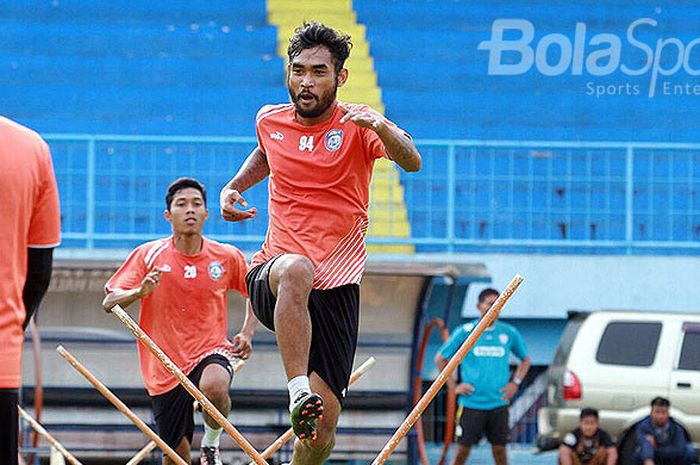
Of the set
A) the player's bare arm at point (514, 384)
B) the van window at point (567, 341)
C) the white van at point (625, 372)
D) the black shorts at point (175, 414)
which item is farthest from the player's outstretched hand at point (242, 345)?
the van window at point (567, 341)

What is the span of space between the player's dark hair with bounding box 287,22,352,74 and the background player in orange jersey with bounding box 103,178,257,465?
2933mm

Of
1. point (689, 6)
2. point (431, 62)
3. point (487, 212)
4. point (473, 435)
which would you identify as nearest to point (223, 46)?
point (431, 62)

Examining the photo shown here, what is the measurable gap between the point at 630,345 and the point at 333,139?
939cm

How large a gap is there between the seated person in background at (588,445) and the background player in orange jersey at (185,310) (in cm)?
569

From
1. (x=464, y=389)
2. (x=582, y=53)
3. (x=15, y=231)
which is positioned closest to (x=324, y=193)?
(x=15, y=231)

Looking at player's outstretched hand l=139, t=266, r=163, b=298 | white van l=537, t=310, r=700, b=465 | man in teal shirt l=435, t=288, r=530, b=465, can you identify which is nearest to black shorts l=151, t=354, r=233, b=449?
player's outstretched hand l=139, t=266, r=163, b=298

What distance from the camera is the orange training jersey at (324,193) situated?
7273 millimetres

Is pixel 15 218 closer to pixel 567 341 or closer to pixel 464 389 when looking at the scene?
pixel 464 389

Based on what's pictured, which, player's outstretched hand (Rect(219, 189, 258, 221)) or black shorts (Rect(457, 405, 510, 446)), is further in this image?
black shorts (Rect(457, 405, 510, 446))

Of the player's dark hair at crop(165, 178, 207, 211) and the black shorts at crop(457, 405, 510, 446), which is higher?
the player's dark hair at crop(165, 178, 207, 211)

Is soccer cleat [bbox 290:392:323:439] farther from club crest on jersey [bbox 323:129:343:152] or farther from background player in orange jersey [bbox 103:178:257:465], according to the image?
background player in orange jersey [bbox 103:178:257:465]

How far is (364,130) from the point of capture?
7293 millimetres

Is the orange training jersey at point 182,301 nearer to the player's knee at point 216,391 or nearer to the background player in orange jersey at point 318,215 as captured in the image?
the player's knee at point 216,391

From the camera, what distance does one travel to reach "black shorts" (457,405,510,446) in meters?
15.0
